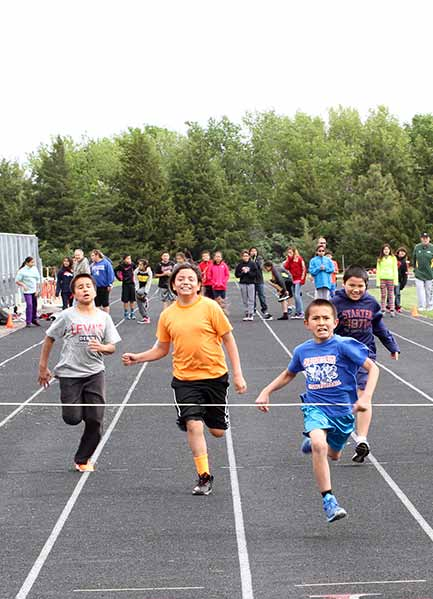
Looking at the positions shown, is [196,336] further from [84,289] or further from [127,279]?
[127,279]

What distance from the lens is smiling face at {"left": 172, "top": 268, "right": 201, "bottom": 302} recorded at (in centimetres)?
820

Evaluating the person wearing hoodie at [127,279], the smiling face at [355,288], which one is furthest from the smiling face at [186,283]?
the person wearing hoodie at [127,279]

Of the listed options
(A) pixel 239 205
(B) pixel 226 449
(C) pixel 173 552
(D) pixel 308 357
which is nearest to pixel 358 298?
(B) pixel 226 449

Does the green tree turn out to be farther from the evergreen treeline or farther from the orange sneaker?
the orange sneaker

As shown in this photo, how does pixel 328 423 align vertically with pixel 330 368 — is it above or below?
below

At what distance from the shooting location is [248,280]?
28.4 meters

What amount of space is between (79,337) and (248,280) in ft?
63.6

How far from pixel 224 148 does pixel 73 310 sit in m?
106

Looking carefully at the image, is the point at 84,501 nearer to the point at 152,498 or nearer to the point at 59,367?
the point at 152,498

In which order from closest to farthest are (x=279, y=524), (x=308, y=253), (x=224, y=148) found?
(x=279, y=524) < (x=308, y=253) < (x=224, y=148)

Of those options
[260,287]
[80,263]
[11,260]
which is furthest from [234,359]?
[11,260]

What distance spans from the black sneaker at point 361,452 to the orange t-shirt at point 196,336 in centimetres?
161

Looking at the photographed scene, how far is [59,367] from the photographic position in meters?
9.24

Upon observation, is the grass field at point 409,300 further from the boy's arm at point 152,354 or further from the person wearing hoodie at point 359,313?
the boy's arm at point 152,354
